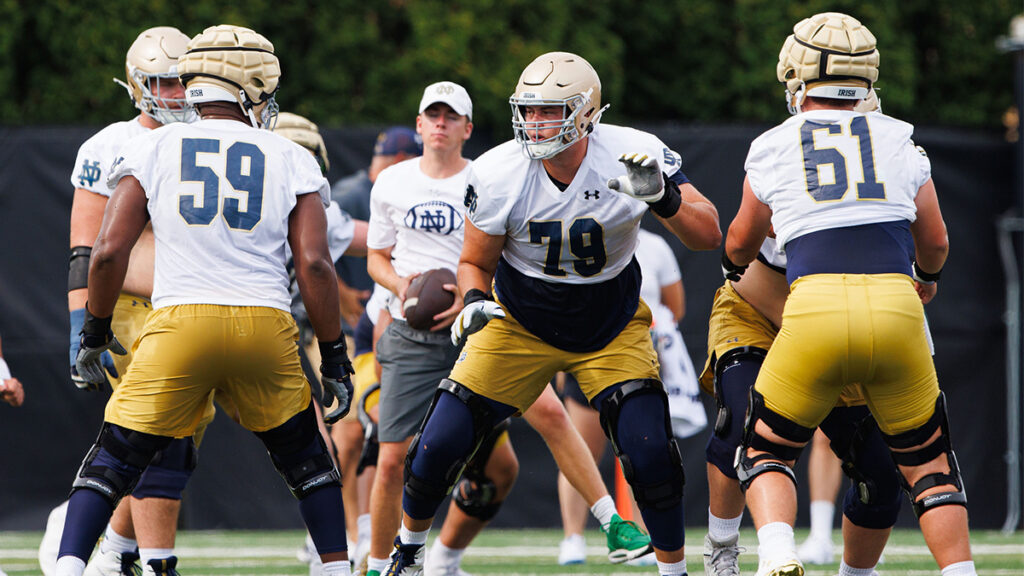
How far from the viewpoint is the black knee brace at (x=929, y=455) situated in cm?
391

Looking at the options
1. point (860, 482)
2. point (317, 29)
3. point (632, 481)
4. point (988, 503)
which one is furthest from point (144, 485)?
point (317, 29)

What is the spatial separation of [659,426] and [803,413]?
580 mm

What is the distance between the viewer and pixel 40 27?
10750mm

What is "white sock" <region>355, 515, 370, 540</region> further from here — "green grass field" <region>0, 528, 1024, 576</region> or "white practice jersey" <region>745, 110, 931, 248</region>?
"white practice jersey" <region>745, 110, 931, 248</region>

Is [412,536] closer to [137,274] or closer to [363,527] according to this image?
[137,274]

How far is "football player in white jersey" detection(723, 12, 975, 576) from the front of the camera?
3.82m

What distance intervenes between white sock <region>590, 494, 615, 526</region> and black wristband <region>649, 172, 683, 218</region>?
1.43 m

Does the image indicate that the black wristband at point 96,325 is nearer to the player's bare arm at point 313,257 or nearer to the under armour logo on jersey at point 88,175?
the player's bare arm at point 313,257

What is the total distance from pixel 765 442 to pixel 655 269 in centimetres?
327

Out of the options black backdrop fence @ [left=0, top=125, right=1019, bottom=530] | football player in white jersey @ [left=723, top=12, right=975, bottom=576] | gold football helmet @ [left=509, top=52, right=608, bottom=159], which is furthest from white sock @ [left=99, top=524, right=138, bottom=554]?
black backdrop fence @ [left=0, top=125, right=1019, bottom=530]

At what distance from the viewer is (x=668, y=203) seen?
13.6ft

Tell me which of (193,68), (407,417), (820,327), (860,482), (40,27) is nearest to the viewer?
(820,327)

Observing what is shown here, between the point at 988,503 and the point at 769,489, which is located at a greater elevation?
the point at 769,489

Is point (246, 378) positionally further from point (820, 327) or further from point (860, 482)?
point (860, 482)
